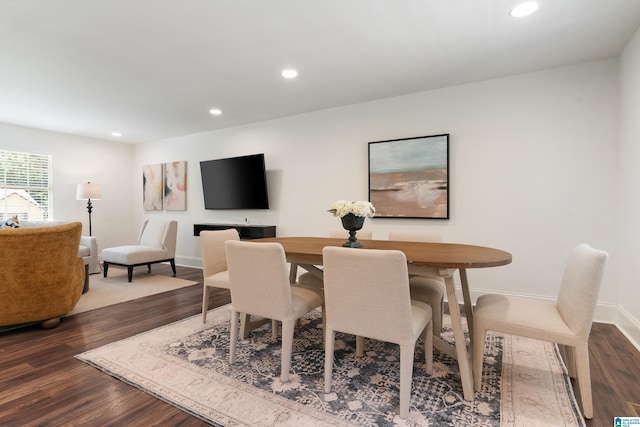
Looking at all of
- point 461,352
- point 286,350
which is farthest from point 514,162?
point 286,350

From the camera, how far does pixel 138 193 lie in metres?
6.52

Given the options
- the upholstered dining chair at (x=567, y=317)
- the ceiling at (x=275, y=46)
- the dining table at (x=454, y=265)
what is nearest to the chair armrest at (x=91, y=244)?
the ceiling at (x=275, y=46)

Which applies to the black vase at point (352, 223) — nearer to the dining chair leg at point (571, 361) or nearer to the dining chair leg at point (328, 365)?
the dining chair leg at point (328, 365)

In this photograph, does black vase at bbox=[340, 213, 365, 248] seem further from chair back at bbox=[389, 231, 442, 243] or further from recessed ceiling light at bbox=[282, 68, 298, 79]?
recessed ceiling light at bbox=[282, 68, 298, 79]

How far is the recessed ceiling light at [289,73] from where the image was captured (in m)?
3.06

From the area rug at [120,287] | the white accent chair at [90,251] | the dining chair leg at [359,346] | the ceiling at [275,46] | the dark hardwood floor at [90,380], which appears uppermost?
the ceiling at [275,46]

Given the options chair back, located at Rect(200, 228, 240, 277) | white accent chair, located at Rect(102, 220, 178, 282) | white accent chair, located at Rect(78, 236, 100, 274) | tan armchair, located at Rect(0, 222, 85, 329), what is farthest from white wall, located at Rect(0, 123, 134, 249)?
chair back, located at Rect(200, 228, 240, 277)

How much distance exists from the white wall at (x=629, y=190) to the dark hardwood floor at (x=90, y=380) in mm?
247

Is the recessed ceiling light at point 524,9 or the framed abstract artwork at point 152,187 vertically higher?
the recessed ceiling light at point 524,9

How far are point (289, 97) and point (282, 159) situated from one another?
1.09 m

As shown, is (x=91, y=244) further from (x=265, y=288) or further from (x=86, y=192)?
(x=265, y=288)

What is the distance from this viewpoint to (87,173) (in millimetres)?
5879

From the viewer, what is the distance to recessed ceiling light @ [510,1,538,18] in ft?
6.73

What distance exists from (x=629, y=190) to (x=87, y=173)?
763 centimetres
